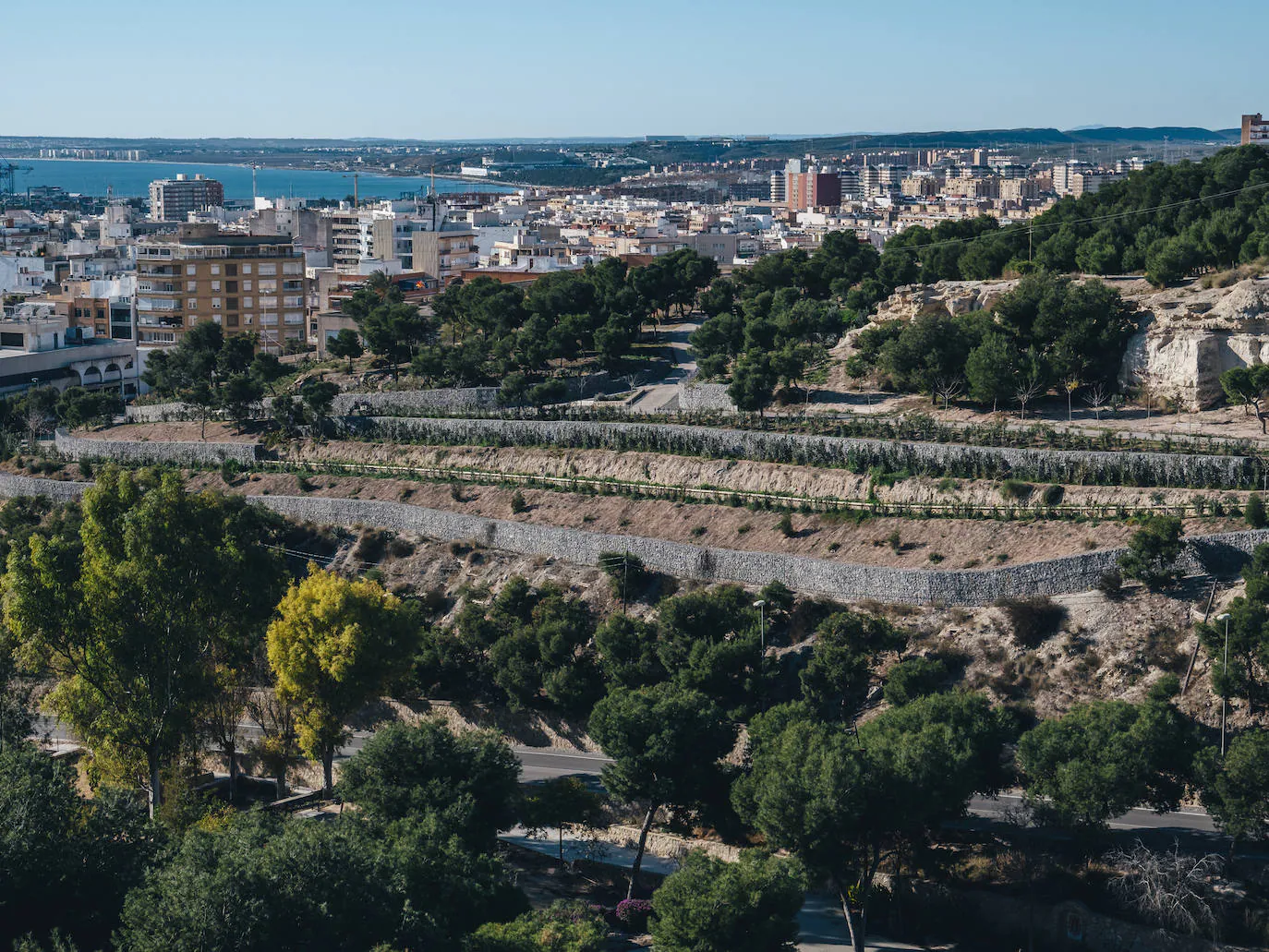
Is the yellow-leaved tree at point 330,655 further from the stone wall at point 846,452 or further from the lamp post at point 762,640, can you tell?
the stone wall at point 846,452

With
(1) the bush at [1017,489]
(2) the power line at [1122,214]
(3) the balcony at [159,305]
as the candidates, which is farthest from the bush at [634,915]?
(3) the balcony at [159,305]

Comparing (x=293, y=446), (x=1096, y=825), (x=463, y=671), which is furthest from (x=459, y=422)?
(x=1096, y=825)

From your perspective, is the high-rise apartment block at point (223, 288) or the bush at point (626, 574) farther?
the high-rise apartment block at point (223, 288)

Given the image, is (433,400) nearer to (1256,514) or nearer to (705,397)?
(705,397)

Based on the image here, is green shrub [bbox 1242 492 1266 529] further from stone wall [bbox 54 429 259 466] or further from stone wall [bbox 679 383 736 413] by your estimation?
stone wall [bbox 54 429 259 466]

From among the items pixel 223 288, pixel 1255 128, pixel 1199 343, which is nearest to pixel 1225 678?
pixel 1199 343
